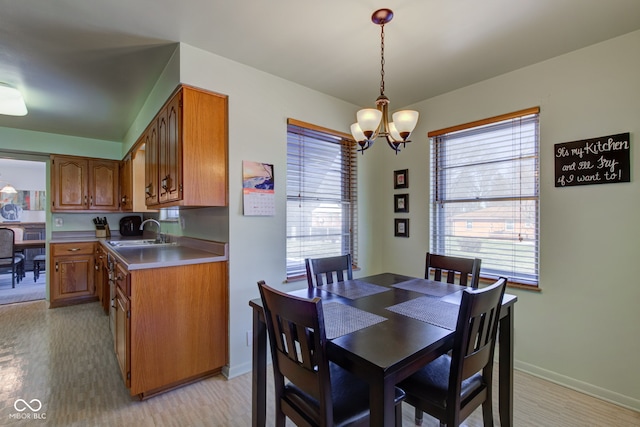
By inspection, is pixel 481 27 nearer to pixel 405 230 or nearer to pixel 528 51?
pixel 528 51

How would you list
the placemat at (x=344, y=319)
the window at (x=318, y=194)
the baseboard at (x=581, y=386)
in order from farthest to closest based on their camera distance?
the window at (x=318, y=194) < the baseboard at (x=581, y=386) < the placemat at (x=344, y=319)

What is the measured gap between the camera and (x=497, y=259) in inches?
102

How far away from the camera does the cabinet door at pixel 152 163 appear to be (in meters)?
2.85

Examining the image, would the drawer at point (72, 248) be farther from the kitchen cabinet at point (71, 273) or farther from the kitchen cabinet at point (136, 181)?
the kitchen cabinet at point (136, 181)

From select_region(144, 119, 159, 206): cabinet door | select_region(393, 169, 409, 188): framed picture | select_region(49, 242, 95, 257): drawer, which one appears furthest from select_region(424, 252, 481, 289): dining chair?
select_region(49, 242, 95, 257): drawer

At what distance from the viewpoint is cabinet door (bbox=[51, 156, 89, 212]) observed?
13.9ft

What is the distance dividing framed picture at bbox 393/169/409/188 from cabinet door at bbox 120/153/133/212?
11.7ft

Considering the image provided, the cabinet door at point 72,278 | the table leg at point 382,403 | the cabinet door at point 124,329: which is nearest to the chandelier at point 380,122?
Answer: the table leg at point 382,403

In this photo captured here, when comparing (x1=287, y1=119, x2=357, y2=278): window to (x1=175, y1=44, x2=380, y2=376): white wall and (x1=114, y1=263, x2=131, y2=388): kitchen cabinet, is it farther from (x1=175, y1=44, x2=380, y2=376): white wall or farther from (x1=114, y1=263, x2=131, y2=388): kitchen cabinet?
(x1=114, y1=263, x2=131, y2=388): kitchen cabinet

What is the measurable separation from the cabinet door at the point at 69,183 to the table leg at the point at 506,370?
5.38m

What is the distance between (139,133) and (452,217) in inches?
143

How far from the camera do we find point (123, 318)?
6.93 ft

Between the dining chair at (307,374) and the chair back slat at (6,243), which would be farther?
the chair back slat at (6,243)

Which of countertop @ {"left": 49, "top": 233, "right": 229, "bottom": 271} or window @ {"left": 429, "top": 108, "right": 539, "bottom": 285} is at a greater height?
window @ {"left": 429, "top": 108, "right": 539, "bottom": 285}
